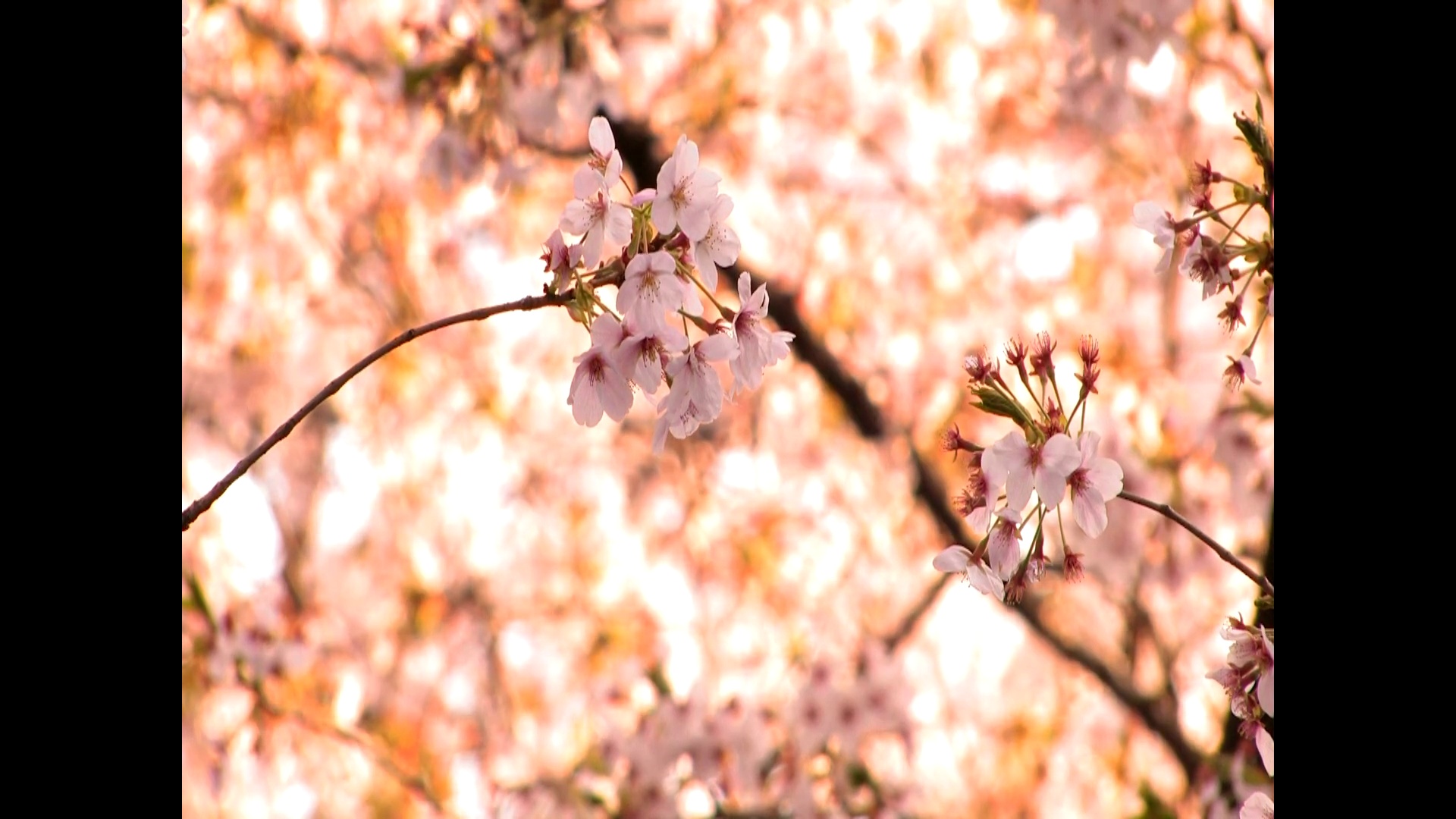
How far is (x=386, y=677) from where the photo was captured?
19.4ft

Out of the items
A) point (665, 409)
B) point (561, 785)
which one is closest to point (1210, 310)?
point (561, 785)

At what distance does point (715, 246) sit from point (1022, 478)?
34 cm

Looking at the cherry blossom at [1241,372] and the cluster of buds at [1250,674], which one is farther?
the cherry blossom at [1241,372]

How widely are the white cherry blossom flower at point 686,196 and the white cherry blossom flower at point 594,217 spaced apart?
0.10 ft

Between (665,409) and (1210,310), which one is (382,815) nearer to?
(1210,310)

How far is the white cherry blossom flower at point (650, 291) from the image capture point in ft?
3.59

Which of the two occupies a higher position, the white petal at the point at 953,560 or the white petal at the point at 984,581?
the white petal at the point at 953,560

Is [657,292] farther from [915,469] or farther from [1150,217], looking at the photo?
[915,469]

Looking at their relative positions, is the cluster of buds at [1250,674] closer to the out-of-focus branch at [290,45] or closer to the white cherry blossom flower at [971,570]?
the white cherry blossom flower at [971,570]

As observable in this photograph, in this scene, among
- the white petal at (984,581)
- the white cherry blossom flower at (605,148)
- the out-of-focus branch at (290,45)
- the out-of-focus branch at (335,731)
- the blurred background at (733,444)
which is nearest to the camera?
the white petal at (984,581)

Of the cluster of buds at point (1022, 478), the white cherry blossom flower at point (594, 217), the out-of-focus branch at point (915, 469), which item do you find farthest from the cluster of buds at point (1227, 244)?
the out-of-focus branch at point (915, 469)

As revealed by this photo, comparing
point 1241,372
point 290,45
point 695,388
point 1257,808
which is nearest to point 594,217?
point 695,388

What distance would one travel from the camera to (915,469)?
11.7 ft
